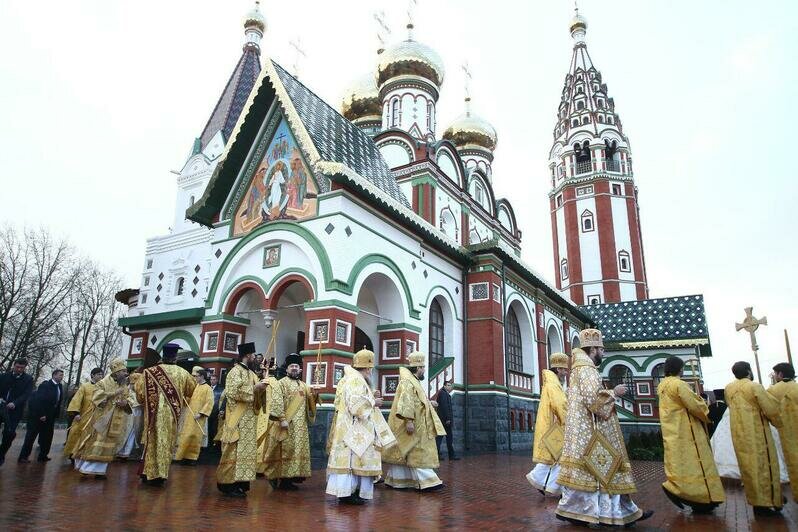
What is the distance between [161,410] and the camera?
7656 millimetres

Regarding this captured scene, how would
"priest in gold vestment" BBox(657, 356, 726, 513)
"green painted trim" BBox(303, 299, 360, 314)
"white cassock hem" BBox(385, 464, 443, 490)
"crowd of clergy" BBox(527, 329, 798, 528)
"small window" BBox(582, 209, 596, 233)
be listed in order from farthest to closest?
1. "small window" BBox(582, 209, 596, 233)
2. "green painted trim" BBox(303, 299, 360, 314)
3. "white cassock hem" BBox(385, 464, 443, 490)
4. "priest in gold vestment" BBox(657, 356, 726, 513)
5. "crowd of clergy" BBox(527, 329, 798, 528)

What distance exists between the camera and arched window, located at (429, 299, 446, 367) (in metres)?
14.8

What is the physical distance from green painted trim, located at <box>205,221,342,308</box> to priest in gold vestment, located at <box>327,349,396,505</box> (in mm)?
4452

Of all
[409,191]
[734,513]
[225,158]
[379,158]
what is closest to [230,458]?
[734,513]

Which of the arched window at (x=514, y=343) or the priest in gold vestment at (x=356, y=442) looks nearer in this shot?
the priest in gold vestment at (x=356, y=442)

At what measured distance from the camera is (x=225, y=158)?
→ 13727mm

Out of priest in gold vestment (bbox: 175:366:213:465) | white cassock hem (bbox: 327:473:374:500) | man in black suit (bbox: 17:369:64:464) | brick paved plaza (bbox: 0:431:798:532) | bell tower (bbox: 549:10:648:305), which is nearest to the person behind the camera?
brick paved plaza (bbox: 0:431:798:532)

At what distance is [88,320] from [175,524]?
32.6 metres

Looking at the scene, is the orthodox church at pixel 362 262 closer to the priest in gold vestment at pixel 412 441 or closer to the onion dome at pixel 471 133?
the onion dome at pixel 471 133

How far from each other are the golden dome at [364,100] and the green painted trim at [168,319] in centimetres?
1301

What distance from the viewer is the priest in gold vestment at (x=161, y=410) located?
7375mm

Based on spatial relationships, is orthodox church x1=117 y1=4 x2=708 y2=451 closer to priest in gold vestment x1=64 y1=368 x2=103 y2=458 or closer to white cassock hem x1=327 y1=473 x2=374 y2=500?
white cassock hem x1=327 y1=473 x2=374 y2=500

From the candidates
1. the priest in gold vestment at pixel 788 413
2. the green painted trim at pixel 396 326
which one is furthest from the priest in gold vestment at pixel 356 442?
the green painted trim at pixel 396 326

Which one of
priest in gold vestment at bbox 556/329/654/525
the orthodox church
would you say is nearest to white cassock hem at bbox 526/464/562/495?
priest in gold vestment at bbox 556/329/654/525
